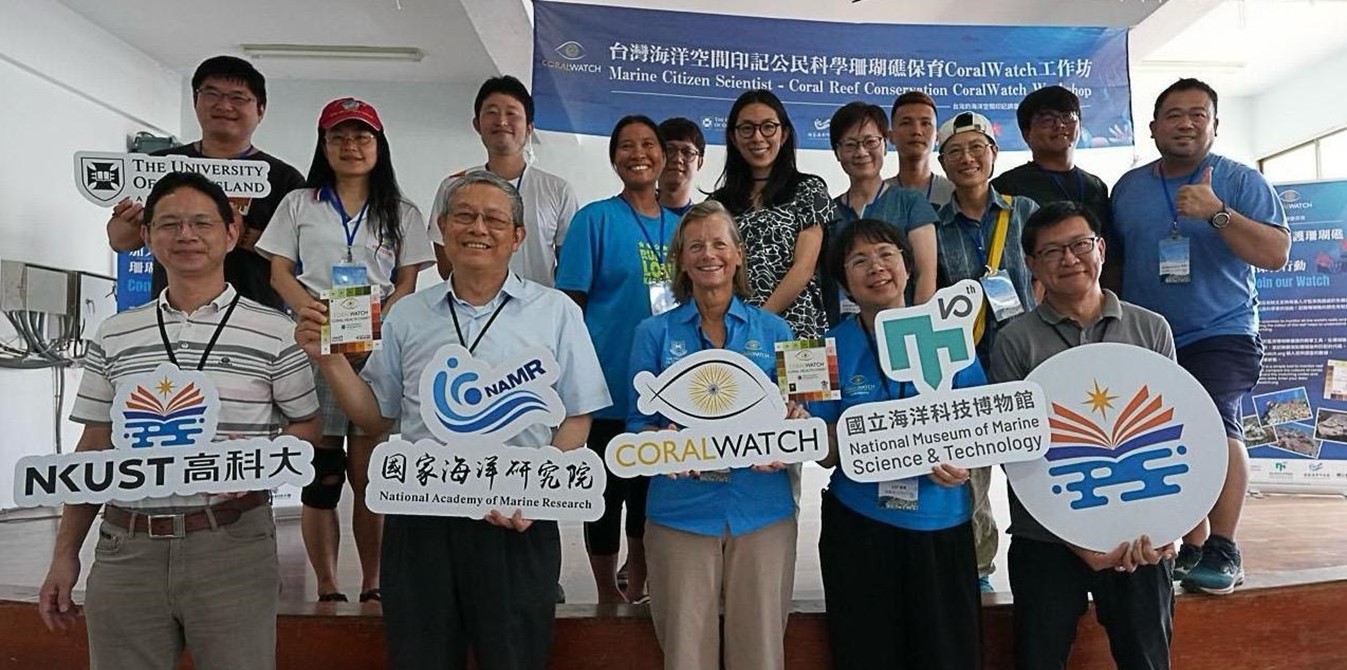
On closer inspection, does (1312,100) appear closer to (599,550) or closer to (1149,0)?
(1149,0)

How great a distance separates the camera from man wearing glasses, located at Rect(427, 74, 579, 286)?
2.57 m

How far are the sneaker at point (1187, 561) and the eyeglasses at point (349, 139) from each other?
8.64ft

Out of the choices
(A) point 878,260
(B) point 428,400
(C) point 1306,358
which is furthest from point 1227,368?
(C) point 1306,358

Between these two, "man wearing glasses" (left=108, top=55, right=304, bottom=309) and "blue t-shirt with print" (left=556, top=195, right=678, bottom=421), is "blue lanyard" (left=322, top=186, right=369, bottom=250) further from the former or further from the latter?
"blue t-shirt with print" (left=556, top=195, right=678, bottom=421)

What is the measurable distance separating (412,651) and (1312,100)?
8.37 meters

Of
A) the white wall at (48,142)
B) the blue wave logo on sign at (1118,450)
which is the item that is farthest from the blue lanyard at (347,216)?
the white wall at (48,142)

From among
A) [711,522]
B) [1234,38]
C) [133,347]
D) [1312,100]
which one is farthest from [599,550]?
[1312,100]

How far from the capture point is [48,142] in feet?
17.4

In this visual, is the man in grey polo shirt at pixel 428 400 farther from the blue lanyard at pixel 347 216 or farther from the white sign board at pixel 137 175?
the white sign board at pixel 137 175

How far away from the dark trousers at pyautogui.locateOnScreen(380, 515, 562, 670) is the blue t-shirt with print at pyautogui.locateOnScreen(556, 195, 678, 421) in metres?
0.63

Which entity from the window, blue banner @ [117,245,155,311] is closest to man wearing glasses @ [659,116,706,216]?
blue banner @ [117,245,155,311]

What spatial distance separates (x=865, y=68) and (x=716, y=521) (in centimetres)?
316

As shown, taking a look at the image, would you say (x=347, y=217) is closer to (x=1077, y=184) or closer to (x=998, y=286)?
(x=998, y=286)

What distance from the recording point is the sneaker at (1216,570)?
2.29 m
